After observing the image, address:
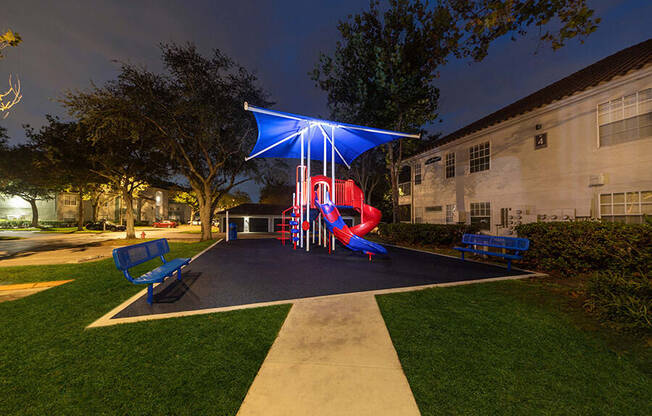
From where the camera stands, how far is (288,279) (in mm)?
6328

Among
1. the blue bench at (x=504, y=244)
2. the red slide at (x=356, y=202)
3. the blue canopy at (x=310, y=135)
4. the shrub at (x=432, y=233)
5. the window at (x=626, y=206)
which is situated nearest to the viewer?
the blue bench at (x=504, y=244)

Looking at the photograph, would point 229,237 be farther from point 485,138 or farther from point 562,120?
point 562,120

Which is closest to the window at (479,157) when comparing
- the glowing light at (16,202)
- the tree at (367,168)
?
the tree at (367,168)

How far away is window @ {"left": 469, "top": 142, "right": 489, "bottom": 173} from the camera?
12.9 m

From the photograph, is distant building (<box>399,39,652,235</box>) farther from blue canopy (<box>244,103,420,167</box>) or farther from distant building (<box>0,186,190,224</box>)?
distant building (<box>0,186,190,224</box>)

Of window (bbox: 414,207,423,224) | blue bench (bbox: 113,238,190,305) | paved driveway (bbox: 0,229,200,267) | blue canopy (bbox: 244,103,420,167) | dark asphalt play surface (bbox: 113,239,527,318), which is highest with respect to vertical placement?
blue canopy (bbox: 244,103,420,167)

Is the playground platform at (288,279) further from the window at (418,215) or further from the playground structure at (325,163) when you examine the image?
the window at (418,215)

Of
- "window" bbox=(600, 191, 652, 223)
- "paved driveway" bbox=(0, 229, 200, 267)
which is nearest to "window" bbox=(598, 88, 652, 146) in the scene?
"window" bbox=(600, 191, 652, 223)

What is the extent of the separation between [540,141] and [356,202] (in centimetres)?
858

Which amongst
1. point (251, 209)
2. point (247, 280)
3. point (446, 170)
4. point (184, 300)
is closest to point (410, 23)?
point (446, 170)

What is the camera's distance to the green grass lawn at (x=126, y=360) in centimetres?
209

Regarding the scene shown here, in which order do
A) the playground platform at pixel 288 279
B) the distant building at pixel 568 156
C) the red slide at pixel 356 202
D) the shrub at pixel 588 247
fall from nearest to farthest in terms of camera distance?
the playground platform at pixel 288 279, the shrub at pixel 588 247, the distant building at pixel 568 156, the red slide at pixel 356 202

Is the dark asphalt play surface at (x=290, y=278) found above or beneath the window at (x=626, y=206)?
beneath

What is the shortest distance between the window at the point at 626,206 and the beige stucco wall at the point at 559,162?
19 centimetres
